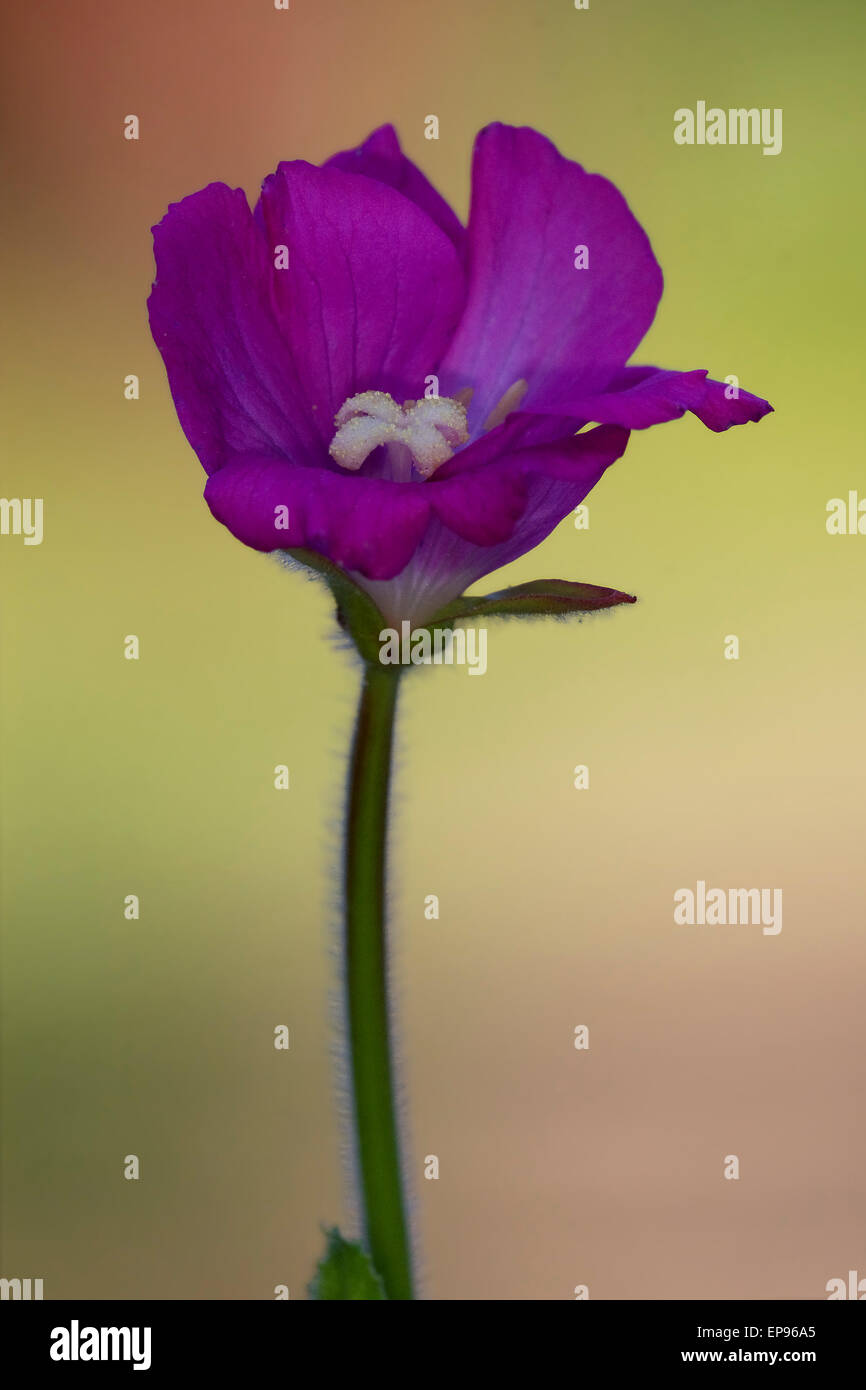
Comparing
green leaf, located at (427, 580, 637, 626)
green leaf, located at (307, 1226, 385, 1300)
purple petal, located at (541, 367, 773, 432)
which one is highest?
purple petal, located at (541, 367, 773, 432)

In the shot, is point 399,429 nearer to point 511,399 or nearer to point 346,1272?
point 511,399

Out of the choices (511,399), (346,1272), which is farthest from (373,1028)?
(511,399)

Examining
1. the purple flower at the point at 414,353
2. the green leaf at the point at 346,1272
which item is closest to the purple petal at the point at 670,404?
the purple flower at the point at 414,353

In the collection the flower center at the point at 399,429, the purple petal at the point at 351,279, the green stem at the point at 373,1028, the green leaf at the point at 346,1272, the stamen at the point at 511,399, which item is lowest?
the green leaf at the point at 346,1272

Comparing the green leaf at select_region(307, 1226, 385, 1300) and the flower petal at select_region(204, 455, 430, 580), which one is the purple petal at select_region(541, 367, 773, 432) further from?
the green leaf at select_region(307, 1226, 385, 1300)

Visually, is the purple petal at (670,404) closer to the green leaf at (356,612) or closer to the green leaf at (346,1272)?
the green leaf at (356,612)

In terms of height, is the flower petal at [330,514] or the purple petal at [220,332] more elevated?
the purple petal at [220,332]

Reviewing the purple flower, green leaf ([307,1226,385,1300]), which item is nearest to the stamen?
the purple flower

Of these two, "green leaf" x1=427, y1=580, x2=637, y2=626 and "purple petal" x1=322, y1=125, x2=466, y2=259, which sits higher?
"purple petal" x1=322, y1=125, x2=466, y2=259
